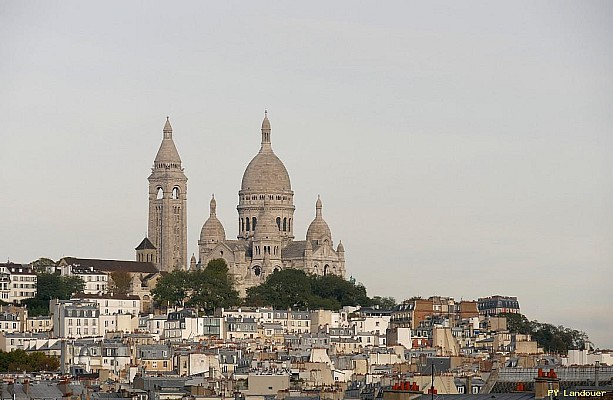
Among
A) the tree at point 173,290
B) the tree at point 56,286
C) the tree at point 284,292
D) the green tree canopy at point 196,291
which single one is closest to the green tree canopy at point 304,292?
the tree at point 284,292

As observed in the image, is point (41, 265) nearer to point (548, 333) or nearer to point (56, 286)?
point (56, 286)

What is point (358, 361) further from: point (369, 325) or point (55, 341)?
point (369, 325)

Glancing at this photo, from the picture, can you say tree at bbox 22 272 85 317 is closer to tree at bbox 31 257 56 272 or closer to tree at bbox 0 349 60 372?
tree at bbox 31 257 56 272

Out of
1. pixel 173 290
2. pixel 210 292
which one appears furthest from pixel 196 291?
pixel 173 290

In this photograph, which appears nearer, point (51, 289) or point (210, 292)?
point (210, 292)

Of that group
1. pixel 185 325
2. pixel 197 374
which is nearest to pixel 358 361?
pixel 197 374

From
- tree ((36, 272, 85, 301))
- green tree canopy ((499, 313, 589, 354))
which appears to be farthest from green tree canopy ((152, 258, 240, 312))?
green tree canopy ((499, 313, 589, 354))

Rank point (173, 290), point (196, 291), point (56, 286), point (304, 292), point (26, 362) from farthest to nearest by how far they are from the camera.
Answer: point (304, 292)
point (173, 290)
point (56, 286)
point (196, 291)
point (26, 362)

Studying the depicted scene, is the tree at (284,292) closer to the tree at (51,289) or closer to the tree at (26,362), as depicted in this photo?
the tree at (51,289)

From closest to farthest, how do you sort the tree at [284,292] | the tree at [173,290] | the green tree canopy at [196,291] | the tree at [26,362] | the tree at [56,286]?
the tree at [26,362] < the green tree canopy at [196,291] < the tree at [56,286] < the tree at [173,290] < the tree at [284,292]

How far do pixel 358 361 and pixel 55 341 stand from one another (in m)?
35.1

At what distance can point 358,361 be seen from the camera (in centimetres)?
10925

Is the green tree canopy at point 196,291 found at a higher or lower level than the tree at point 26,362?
higher

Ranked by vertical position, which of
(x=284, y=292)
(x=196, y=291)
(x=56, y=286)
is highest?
(x=56, y=286)
